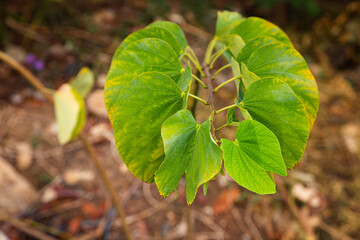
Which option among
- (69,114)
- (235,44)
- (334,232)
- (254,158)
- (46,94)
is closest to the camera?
(254,158)

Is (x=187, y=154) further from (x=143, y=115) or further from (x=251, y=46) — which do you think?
(x=251, y=46)

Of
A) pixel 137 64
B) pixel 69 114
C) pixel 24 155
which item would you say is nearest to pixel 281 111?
pixel 137 64

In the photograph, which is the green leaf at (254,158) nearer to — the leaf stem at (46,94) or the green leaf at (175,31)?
the green leaf at (175,31)

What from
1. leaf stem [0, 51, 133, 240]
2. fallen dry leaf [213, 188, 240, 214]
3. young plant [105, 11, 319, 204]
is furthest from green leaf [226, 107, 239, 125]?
fallen dry leaf [213, 188, 240, 214]

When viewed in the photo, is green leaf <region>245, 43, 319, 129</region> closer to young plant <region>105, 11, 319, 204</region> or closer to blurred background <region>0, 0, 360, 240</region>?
young plant <region>105, 11, 319, 204</region>

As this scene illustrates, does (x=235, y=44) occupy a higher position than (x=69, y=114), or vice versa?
(x=235, y=44)

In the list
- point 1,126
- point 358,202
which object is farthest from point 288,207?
point 1,126

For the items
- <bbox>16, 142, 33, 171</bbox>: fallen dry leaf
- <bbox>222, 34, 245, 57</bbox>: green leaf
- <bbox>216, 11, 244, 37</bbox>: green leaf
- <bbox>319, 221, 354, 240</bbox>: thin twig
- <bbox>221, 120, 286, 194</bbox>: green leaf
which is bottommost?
<bbox>319, 221, 354, 240</bbox>: thin twig
